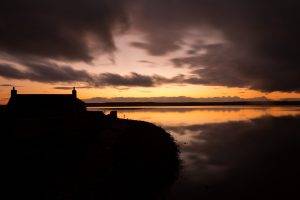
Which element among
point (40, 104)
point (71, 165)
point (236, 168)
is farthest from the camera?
point (40, 104)

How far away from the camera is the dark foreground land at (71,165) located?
22.2m

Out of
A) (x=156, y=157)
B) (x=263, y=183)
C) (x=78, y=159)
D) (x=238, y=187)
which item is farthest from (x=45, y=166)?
(x=263, y=183)

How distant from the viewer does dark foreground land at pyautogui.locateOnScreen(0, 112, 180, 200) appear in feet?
72.8

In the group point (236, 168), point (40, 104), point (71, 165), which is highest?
point (40, 104)

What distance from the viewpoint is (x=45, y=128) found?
3070cm

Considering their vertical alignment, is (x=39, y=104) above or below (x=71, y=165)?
above

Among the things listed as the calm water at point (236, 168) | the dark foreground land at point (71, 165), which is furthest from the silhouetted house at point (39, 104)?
the calm water at point (236, 168)

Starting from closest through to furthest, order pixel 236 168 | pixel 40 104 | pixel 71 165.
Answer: pixel 71 165
pixel 236 168
pixel 40 104

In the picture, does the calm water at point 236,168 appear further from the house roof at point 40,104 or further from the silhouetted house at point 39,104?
the house roof at point 40,104

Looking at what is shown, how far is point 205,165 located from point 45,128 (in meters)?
20.6

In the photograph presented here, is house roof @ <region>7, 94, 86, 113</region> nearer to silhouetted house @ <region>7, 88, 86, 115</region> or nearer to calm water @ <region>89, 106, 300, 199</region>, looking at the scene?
silhouetted house @ <region>7, 88, 86, 115</region>

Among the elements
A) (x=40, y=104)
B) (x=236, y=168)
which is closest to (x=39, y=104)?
(x=40, y=104)

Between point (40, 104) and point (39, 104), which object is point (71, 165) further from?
point (39, 104)

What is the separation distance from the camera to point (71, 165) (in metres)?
28.5
